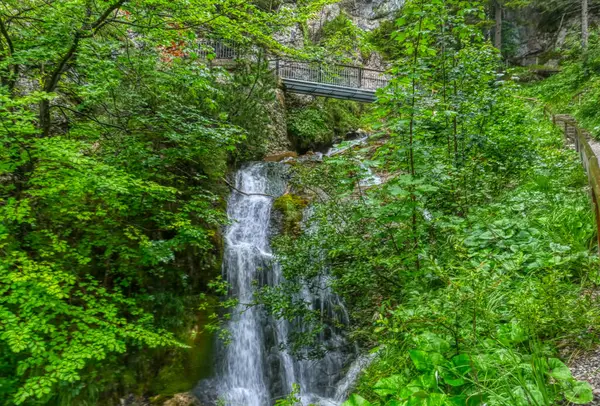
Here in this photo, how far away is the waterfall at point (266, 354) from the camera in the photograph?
6.09 metres

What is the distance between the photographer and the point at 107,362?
17.5 ft

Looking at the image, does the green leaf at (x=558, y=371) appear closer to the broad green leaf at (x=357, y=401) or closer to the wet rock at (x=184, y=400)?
the broad green leaf at (x=357, y=401)

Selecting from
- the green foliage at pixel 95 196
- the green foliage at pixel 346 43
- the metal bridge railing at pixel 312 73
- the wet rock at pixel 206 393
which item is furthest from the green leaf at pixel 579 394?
the metal bridge railing at pixel 312 73

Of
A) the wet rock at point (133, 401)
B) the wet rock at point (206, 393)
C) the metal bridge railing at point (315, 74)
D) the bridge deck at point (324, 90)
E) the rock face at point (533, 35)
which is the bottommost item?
the wet rock at point (206, 393)

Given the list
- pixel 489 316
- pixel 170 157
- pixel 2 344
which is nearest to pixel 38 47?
pixel 170 157

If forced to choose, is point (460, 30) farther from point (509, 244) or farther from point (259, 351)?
point (259, 351)

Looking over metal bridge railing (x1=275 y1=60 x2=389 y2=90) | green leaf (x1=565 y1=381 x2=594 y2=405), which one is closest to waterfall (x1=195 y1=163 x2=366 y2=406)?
green leaf (x1=565 y1=381 x2=594 y2=405)

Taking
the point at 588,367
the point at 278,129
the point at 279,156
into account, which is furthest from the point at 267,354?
the point at 278,129

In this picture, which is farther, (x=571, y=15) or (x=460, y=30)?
(x=571, y=15)

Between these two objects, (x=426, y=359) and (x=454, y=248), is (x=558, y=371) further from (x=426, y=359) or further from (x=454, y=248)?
(x=454, y=248)

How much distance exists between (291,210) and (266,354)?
12.2 feet

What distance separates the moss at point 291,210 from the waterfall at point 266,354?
0.84m

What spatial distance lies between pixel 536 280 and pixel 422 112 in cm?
201

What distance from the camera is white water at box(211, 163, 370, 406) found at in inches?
240
